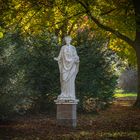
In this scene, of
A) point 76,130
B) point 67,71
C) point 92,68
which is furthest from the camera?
point 92,68

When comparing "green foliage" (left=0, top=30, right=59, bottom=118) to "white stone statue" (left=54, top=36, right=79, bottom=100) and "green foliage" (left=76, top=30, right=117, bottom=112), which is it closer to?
"green foliage" (left=76, top=30, right=117, bottom=112)

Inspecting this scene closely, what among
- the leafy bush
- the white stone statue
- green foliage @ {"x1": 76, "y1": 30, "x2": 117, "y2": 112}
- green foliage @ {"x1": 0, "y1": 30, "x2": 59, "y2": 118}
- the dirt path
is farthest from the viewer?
the leafy bush

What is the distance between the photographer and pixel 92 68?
2350 cm

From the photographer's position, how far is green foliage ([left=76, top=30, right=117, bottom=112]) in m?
23.1

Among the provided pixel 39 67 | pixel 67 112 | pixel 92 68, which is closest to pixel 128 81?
pixel 92 68

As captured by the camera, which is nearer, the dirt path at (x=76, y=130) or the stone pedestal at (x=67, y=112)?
the dirt path at (x=76, y=130)

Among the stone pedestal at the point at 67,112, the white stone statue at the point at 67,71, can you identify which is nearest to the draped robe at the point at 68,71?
the white stone statue at the point at 67,71

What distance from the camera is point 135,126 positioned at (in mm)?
16812

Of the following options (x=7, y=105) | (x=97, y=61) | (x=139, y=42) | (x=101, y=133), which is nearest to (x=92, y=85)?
(x=97, y=61)

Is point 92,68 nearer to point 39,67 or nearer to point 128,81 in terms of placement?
point 39,67

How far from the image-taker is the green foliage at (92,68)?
75.7ft

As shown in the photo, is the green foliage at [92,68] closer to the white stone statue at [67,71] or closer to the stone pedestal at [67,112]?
the white stone statue at [67,71]

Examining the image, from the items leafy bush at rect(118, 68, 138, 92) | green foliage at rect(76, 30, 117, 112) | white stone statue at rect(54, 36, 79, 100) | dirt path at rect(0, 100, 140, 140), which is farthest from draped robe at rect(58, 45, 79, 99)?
leafy bush at rect(118, 68, 138, 92)

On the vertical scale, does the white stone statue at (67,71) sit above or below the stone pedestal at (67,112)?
above
